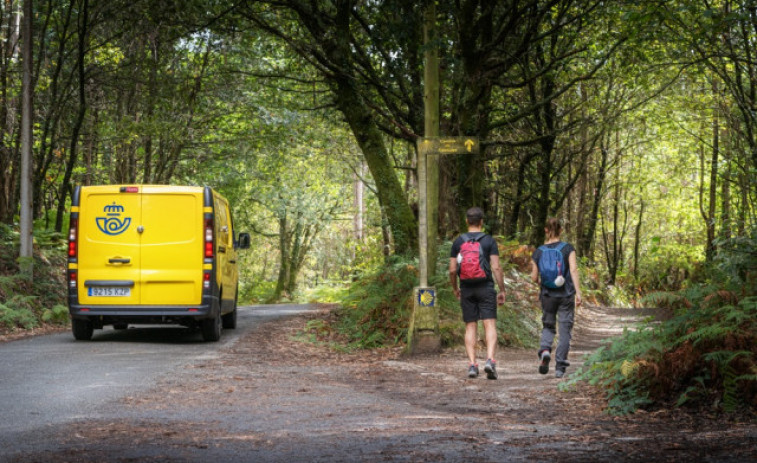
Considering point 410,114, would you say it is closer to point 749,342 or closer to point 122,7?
point 122,7

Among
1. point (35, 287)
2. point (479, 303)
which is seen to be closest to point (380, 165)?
point (479, 303)

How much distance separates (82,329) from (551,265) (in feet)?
26.3

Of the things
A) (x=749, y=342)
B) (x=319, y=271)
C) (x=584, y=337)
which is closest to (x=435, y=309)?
(x=749, y=342)

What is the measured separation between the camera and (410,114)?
54.5 feet

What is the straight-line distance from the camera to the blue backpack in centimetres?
926

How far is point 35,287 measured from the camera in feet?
58.2

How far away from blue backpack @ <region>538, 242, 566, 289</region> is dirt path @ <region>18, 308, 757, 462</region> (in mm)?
1123

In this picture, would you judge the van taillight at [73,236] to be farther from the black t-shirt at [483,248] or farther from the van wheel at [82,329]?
the black t-shirt at [483,248]

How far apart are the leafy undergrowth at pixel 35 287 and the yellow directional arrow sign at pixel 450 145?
8.62m

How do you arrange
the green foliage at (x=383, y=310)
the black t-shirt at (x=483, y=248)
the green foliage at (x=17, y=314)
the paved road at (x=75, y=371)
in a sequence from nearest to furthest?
the paved road at (x=75, y=371) → the black t-shirt at (x=483, y=248) → the green foliage at (x=383, y=310) → the green foliage at (x=17, y=314)

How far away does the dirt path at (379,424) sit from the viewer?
5.00m

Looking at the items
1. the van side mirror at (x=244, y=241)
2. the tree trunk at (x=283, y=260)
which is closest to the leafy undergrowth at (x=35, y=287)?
the van side mirror at (x=244, y=241)

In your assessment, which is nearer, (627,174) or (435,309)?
(435,309)

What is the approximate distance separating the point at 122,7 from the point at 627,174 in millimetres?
25589
